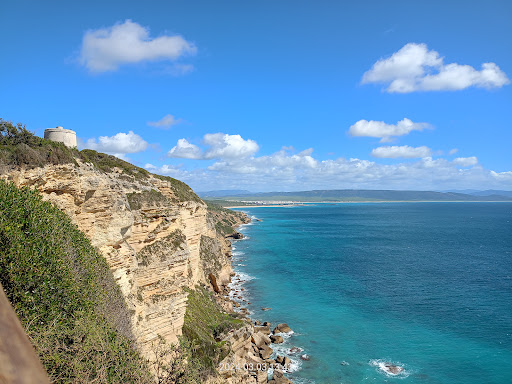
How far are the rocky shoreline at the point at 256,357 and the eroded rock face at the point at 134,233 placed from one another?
621 cm

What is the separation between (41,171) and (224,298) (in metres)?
36.7

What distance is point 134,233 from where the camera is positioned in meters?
26.5

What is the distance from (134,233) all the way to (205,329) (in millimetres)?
12090

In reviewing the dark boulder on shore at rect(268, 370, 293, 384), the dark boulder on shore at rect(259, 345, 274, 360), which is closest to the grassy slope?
the dark boulder on shore at rect(268, 370, 293, 384)

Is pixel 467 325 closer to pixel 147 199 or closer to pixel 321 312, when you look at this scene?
pixel 321 312

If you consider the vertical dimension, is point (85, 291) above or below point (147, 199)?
below

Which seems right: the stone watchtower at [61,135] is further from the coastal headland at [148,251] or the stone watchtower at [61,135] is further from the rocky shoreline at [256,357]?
the rocky shoreline at [256,357]

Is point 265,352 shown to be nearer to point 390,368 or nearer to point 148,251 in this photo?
point 390,368

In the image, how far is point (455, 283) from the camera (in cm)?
5784

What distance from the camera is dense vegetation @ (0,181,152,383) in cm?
1270

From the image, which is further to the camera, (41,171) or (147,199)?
(147,199)

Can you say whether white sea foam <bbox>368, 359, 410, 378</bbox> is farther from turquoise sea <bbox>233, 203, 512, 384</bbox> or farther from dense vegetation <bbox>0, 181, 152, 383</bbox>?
dense vegetation <bbox>0, 181, 152, 383</bbox>

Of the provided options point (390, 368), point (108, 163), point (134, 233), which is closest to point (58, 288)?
point (134, 233)

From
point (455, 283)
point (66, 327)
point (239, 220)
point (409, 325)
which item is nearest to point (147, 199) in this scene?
point (66, 327)
